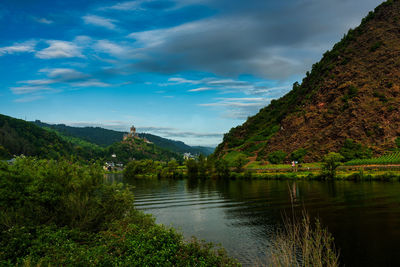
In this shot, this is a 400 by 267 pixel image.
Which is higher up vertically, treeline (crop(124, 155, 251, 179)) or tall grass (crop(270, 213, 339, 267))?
tall grass (crop(270, 213, 339, 267))

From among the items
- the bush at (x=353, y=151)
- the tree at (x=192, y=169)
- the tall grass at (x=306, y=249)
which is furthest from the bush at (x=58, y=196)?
the tree at (x=192, y=169)

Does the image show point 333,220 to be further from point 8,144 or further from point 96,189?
point 8,144

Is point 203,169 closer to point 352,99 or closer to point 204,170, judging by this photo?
point 204,170

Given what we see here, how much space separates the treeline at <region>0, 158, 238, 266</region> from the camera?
14.1 m

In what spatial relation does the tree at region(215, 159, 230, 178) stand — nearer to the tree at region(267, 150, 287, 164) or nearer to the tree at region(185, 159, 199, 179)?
the tree at region(185, 159, 199, 179)

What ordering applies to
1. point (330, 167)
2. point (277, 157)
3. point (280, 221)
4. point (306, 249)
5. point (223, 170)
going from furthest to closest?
point (277, 157), point (223, 170), point (330, 167), point (280, 221), point (306, 249)

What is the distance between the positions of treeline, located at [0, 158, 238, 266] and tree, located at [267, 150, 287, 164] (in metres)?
98.4

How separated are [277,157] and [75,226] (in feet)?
343

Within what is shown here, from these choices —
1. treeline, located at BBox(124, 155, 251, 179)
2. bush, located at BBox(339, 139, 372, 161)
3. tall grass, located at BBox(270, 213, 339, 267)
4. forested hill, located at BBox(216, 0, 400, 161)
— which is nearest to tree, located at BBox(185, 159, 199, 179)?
treeline, located at BBox(124, 155, 251, 179)

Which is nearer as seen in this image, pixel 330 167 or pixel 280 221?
pixel 280 221

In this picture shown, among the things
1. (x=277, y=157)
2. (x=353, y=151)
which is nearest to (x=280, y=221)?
(x=353, y=151)

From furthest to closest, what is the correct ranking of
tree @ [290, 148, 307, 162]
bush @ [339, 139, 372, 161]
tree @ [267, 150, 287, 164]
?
tree @ [267, 150, 287, 164]
tree @ [290, 148, 307, 162]
bush @ [339, 139, 372, 161]

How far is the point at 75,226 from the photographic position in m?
20.4

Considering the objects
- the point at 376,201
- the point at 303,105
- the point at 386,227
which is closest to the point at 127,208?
the point at 386,227
